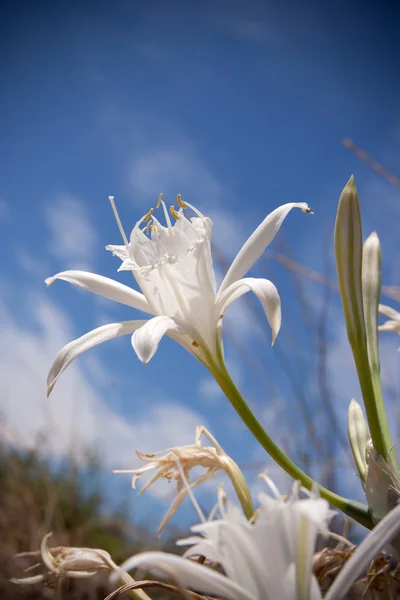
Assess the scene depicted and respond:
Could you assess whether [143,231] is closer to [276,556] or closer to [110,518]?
[276,556]

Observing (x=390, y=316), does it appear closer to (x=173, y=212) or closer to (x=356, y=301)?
(x=356, y=301)

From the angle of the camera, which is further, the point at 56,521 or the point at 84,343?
the point at 56,521

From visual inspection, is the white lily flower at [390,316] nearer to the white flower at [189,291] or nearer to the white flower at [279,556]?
the white flower at [189,291]

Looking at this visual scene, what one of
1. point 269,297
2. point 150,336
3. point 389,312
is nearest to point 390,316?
point 389,312

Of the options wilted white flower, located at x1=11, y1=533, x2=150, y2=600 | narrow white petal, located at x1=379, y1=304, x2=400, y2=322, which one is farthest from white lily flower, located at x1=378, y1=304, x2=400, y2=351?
wilted white flower, located at x1=11, y1=533, x2=150, y2=600

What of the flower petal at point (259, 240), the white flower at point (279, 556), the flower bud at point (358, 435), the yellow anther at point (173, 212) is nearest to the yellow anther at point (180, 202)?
the yellow anther at point (173, 212)

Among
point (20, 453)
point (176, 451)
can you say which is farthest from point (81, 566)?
point (20, 453)

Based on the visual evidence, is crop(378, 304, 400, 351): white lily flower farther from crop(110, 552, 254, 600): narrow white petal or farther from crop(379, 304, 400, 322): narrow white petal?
crop(110, 552, 254, 600): narrow white petal

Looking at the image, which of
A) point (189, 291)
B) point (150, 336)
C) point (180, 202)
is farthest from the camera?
point (180, 202)
